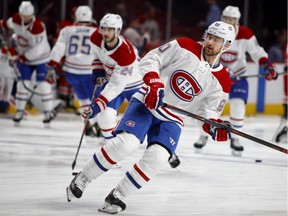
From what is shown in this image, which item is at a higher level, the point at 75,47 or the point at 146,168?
the point at 146,168

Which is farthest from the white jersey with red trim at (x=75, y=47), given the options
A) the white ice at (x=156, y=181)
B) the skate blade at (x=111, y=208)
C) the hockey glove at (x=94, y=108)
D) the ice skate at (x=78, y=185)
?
the skate blade at (x=111, y=208)

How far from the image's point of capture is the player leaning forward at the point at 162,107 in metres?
4.17

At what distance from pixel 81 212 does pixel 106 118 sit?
1.90 meters

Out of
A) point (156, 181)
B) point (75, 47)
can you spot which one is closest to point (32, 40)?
point (75, 47)

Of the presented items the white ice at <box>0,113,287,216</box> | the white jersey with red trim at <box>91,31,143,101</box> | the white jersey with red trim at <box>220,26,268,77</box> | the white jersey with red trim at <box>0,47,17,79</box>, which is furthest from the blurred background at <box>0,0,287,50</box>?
Answer: the white jersey with red trim at <box>91,31,143,101</box>

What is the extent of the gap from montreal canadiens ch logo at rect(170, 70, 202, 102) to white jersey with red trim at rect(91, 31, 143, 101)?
Result: 129 cm

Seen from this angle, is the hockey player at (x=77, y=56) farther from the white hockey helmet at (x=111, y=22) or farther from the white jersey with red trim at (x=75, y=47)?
the white hockey helmet at (x=111, y=22)

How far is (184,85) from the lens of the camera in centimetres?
440

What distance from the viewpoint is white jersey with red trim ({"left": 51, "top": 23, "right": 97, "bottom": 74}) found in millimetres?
7824

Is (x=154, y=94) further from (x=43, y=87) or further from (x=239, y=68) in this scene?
(x=43, y=87)

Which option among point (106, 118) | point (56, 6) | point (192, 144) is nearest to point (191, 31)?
point (56, 6)

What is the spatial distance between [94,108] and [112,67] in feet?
2.80

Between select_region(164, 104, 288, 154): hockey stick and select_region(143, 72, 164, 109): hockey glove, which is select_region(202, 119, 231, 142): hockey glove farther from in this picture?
select_region(143, 72, 164, 109): hockey glove

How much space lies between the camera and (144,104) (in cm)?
436
